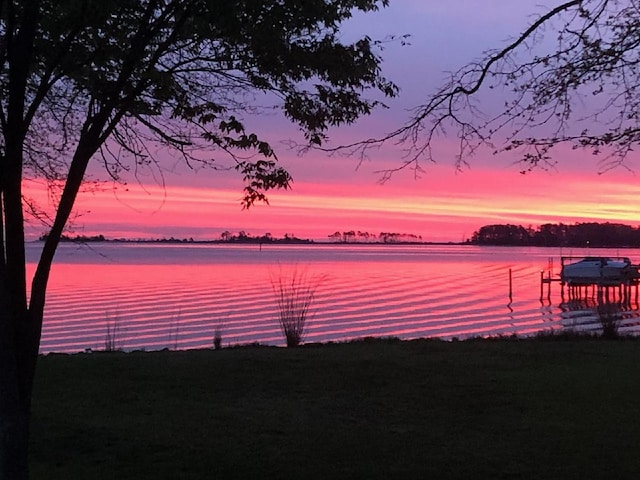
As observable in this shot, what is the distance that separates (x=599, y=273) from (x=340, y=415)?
4078 centimetres

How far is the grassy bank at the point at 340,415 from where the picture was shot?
6.57m

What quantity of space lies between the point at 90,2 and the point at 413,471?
4118mm

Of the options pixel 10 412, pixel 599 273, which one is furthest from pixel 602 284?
pixel 10 412

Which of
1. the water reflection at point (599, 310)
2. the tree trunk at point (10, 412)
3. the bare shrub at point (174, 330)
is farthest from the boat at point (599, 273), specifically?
the tree trunk at point (10, 412)

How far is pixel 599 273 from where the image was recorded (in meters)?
46.0

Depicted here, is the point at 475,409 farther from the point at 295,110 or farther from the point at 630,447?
the point at 295,110

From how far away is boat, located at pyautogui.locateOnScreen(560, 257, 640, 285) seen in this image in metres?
45.4

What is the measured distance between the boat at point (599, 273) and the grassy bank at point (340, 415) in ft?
115

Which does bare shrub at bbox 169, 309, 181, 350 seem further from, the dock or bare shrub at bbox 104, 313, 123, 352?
the dock

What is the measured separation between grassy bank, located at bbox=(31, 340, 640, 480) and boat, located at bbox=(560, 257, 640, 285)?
3515 centimetres

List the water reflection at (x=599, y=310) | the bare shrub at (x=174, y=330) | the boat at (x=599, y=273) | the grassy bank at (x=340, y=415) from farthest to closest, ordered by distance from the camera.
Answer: the boat at (x=599, y=273)
the water reflection at (x=599, y=310)
the bare shrub at (x=174, y=330)
the grassy bank at (x=340, y=415)

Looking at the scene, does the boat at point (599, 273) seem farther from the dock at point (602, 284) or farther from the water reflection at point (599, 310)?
the water reflection at point (599, 310)

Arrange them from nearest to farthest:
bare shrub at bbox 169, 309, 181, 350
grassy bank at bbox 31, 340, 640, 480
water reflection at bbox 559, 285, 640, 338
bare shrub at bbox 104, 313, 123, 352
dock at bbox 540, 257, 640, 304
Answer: grassy bank at bbox 31, 340, 640, 480 < bare shrub at bbox 104, 313, 123, 352 < bare shrub at bbox 169, 309, 181, 350 < water reflection at bbox 559, 285, 640, 338 < dock at bbox 540, 257, 640, 304

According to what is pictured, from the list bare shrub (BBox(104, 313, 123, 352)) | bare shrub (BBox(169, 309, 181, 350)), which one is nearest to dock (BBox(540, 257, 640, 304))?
bare shrub (BBox(169, 309, 181, 350))
